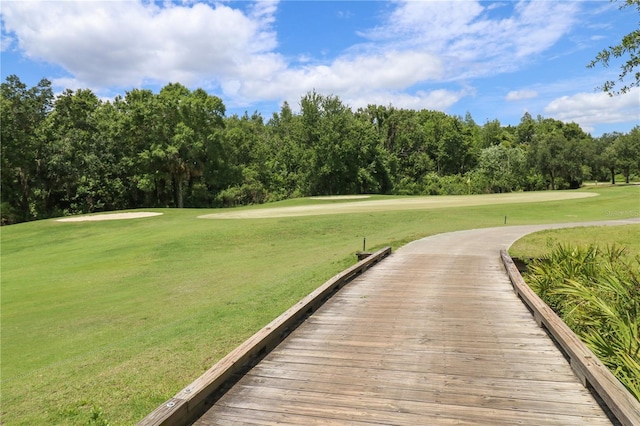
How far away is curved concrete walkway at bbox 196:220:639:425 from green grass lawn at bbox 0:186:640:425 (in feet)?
5.18

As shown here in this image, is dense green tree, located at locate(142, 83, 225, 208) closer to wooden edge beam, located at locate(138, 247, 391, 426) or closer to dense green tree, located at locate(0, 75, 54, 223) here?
dense green tree, located at locate(0, 75, 54, 223)

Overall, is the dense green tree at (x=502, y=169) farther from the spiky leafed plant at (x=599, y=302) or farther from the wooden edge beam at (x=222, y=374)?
the wooden edge beam at (x=222, y=374)

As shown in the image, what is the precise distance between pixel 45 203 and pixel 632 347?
185ft

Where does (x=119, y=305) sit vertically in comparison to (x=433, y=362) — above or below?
below

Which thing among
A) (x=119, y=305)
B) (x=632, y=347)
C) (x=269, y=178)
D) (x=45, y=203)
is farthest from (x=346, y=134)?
(x=632, y=347)

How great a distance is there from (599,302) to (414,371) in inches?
150

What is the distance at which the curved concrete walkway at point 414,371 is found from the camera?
3730 millimetres

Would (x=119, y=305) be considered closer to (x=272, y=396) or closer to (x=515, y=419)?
(x=272, y=396)

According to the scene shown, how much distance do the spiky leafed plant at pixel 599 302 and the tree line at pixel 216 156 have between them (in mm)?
47984

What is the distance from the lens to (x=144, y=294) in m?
11.9

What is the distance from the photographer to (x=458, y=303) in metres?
7.54

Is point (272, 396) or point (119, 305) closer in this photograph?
point (272, 396)

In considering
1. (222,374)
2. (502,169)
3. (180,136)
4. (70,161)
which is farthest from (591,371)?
(502,169)

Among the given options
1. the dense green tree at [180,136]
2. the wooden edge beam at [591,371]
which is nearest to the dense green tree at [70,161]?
the dense green tree at [180,136]
